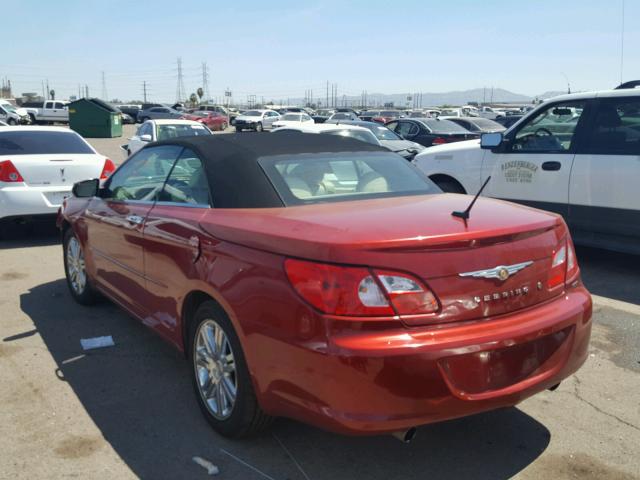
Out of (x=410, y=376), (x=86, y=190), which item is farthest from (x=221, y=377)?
(x=86, y=190)

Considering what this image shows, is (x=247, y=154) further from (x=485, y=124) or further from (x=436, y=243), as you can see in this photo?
(x=485, y=124)

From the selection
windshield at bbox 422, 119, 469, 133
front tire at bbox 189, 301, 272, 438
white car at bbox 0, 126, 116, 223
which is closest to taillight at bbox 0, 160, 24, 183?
white car at bbox 0, 126, 116, 223

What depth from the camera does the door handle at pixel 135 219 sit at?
4.14 meters

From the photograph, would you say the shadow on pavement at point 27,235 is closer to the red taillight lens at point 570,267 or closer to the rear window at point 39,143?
the rear window at point 39,143

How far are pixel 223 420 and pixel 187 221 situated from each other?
1108mm

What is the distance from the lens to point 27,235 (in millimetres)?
9000

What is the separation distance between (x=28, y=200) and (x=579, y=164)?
6575mm

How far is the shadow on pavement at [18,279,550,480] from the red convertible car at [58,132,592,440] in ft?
0.55

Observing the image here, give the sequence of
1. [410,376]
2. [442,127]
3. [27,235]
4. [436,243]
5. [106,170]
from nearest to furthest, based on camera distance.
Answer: [410,376] < [436,243] < [106,170] < [27,235] < [442,127]

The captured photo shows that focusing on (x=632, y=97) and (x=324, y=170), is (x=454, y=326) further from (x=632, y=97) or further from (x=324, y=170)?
(x=632, y=97)

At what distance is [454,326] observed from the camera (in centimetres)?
267

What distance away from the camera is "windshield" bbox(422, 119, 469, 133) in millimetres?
18562

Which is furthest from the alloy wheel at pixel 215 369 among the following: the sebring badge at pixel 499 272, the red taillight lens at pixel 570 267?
the red taillight lens at pixel 570 267

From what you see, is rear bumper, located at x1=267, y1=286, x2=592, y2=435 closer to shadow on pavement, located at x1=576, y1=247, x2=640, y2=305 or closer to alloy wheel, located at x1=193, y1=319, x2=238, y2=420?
alloy wheel, located at x1=193, y1=319, x2=238, y2=420
